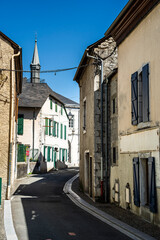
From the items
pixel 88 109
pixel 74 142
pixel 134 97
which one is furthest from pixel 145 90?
pixel 74 142

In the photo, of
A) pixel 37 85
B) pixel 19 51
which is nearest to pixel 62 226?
pixel 19 51

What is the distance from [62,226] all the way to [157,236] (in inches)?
93.3

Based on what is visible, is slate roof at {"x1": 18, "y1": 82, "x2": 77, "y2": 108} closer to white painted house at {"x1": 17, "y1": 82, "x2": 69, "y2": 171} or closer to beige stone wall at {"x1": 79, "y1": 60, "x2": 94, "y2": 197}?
white painted house at {"x1": 17, "y1": 82, "x2": 69, "y2": 171}

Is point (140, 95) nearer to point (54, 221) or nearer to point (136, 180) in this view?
point (136, 180)

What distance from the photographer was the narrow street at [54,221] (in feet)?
24.2

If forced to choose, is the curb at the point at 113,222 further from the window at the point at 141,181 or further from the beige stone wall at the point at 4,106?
the beige stone wall at the point at 4,106

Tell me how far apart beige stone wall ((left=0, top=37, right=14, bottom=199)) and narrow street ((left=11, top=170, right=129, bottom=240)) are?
53.8 inches

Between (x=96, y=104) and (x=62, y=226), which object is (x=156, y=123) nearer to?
(x=62, y=226)

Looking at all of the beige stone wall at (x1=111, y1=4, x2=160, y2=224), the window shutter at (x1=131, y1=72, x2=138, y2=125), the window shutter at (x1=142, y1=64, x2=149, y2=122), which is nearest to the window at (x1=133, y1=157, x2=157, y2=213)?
the beige stone wall at (x1=111, y1=4, x2=160, y2=224)

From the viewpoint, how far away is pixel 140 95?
10.0m

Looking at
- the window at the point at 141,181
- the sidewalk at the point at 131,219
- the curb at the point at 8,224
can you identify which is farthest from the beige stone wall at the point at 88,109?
the curb at the point at 8,224

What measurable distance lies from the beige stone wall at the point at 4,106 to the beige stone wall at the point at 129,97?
439cm

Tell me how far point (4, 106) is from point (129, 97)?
214 inches

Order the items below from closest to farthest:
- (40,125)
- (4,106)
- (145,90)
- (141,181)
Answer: (145,90), (141,181), (4,106), (40,125)
